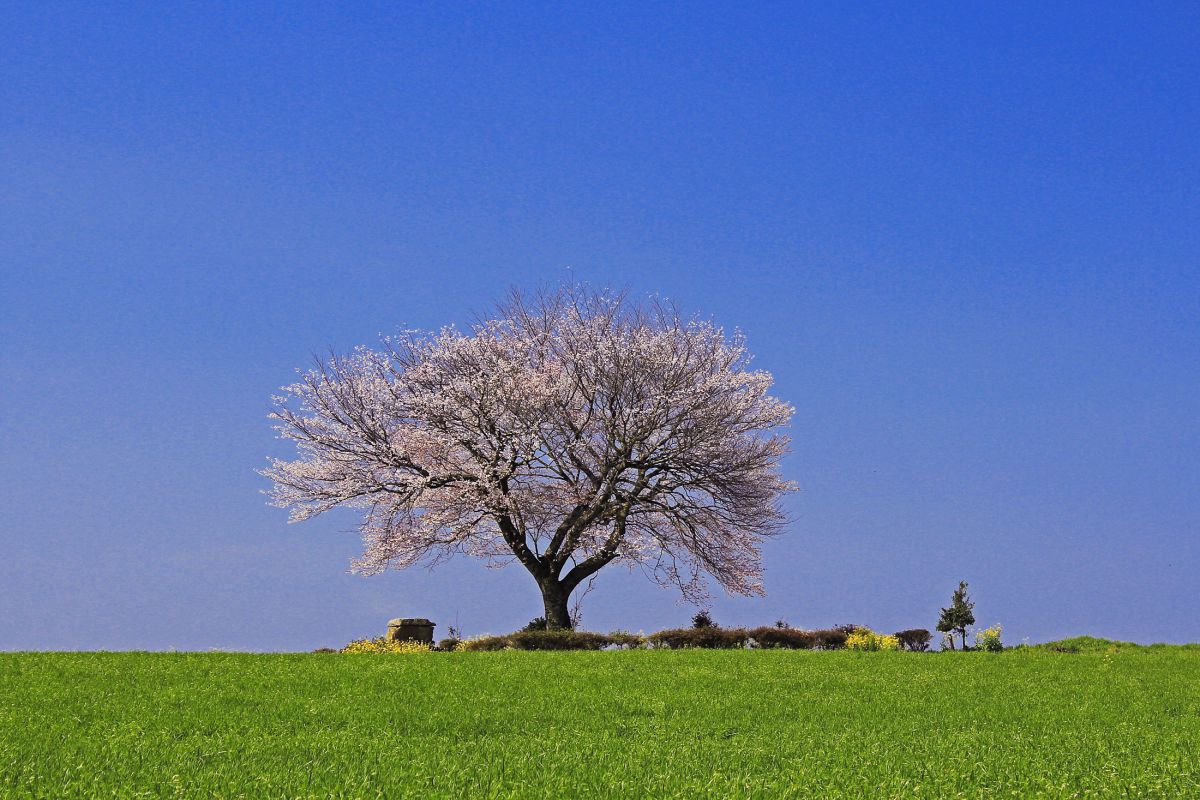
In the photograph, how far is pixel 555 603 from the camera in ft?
90.6

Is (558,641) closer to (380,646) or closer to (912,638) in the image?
(380,646)

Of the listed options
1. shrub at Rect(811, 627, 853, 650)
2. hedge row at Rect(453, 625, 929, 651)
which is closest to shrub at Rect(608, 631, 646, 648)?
hedge row at Rect(453, 625, 929, 651)

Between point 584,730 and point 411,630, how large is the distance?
18.0 meters

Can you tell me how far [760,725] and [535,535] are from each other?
1829 cm

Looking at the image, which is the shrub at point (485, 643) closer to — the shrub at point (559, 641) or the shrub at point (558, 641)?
the shrub at point (558, 641)

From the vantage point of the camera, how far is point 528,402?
Answer: 2719cm

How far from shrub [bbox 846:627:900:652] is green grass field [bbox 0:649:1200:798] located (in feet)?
20.8

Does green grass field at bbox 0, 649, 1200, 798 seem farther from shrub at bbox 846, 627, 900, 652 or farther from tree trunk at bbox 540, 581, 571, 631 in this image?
tree trunk at bbox 540, 581, 571, 631

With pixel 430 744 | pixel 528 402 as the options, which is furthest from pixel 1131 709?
pixel 528 402

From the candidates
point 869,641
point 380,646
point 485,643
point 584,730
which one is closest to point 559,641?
point 485,643

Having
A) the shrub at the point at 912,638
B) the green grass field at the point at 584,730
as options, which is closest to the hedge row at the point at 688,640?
the shrub at the point at 912,638

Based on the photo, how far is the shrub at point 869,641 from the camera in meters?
21.8

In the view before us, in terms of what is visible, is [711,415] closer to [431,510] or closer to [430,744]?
[431,510]

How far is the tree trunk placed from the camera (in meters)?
27.4
